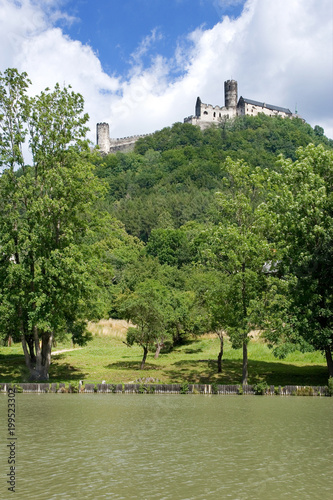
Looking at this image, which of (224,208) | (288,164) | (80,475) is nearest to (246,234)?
(224,208)

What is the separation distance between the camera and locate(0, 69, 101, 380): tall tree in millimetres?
33812

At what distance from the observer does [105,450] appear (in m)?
14.1

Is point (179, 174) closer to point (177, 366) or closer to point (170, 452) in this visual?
point (177, 366)

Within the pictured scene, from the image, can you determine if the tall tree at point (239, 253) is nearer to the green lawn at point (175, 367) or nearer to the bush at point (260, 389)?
the bush at point (260, 389)

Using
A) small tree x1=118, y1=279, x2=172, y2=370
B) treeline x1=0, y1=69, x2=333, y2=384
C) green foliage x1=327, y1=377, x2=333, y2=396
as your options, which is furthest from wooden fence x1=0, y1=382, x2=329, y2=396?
small tree x1=118, y1=279, x2=172, y2=370

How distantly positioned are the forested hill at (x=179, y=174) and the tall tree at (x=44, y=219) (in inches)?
3127

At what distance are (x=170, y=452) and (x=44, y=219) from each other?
23.1 metres

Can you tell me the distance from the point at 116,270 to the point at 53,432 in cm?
7706

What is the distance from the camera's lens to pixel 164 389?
3225 cm

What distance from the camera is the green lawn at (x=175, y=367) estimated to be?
121ft

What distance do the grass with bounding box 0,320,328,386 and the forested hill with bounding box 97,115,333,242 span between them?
67.3 meters

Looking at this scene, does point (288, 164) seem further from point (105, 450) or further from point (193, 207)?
point (193, 207)

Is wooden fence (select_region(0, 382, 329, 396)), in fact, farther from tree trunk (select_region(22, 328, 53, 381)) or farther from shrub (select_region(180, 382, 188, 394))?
tree trunk (select_region(22, 328, 53, 381))

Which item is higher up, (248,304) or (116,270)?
(116,270)
